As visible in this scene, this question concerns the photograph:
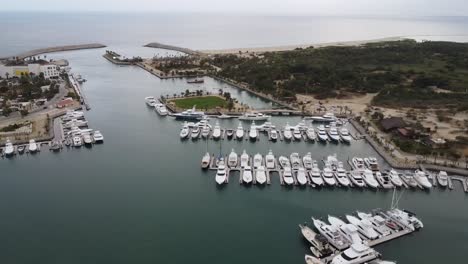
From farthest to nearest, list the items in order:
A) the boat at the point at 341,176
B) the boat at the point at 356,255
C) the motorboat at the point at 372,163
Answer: the motorboat at the point at 372,163 → the boat at the point at 341,176 → the boat at the point at 356,255

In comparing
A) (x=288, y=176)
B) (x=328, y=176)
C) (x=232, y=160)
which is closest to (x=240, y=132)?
(x=232, y=160)

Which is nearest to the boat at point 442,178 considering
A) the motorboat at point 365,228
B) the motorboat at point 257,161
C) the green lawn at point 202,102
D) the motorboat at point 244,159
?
the motorboat at point 365,228

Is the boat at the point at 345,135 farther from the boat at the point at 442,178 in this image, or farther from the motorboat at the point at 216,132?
the motorboat at the point at 216,132

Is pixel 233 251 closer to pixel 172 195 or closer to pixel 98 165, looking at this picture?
pixel 172 195

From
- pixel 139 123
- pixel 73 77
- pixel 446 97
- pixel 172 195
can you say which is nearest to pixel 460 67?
pixel 446 97

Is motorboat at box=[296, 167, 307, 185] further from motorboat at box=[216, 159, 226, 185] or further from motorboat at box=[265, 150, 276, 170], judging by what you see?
motorboat at box=[216, 159, 226, 185]

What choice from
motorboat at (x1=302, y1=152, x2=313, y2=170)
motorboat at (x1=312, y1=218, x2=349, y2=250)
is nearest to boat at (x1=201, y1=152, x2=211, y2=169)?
motorboat at (x1=302, y1=152, x2=313, y2=170)
